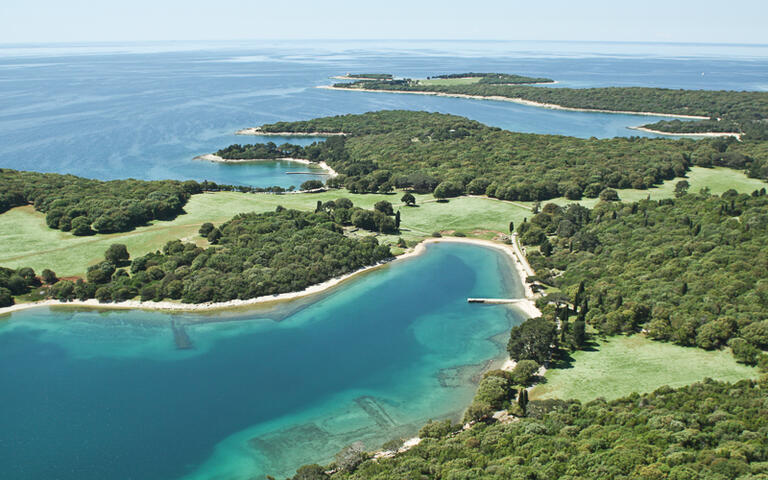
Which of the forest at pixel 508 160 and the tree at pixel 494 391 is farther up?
the forest at pixel 508 160

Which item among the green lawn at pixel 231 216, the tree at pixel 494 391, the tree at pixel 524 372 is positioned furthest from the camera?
the green lawn at pixel 231 216

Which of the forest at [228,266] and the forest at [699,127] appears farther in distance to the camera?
the forest at [699,127]

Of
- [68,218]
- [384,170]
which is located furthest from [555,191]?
[68,218]

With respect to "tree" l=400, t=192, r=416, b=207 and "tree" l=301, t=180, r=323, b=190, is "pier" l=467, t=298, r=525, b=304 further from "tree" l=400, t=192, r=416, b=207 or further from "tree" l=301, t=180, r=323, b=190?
"tree" l=301, t=180, r=323, b=190

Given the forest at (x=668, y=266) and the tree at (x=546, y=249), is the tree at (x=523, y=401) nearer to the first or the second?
the forest at (x=668, y=266)

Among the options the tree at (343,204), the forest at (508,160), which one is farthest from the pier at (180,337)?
the forest at (508,160)

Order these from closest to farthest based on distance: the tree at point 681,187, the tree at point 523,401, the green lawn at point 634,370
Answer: the tree at point 523,401 → the green lawn at point 634,370 → the tree at point 681,187

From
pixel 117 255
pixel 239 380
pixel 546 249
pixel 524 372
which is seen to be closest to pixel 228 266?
pixel 117 255
